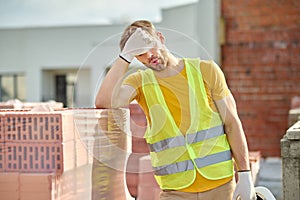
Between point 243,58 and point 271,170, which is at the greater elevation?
point 243,58

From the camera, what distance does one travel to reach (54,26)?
2766 centimetres

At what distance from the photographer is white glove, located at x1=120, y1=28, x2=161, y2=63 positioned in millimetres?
2467

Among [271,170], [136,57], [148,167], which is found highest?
[136,57]

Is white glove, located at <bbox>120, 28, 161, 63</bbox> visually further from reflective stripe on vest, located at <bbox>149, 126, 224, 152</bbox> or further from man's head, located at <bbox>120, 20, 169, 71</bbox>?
reflective stripe on vest, located at <bbox>149, 126, 224, 152</bbox>

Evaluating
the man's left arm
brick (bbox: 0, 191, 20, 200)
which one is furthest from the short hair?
brick (bbox: 0, 191, 20, 200)

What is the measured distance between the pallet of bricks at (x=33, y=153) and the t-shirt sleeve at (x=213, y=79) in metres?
0.70

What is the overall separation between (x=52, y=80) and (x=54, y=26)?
3.78 metres

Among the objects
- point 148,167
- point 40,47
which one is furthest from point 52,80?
point 148,167

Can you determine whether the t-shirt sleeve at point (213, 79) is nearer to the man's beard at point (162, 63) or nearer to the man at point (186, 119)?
the man at point (186, 119)

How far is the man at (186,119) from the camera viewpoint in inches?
101

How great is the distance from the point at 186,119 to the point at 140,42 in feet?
1.41

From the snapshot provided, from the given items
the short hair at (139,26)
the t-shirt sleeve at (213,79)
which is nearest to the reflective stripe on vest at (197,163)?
the t-shirt sleeve at (213,79)

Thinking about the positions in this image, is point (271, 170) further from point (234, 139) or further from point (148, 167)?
point (234, 139)

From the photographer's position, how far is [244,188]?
2633 millimetres
